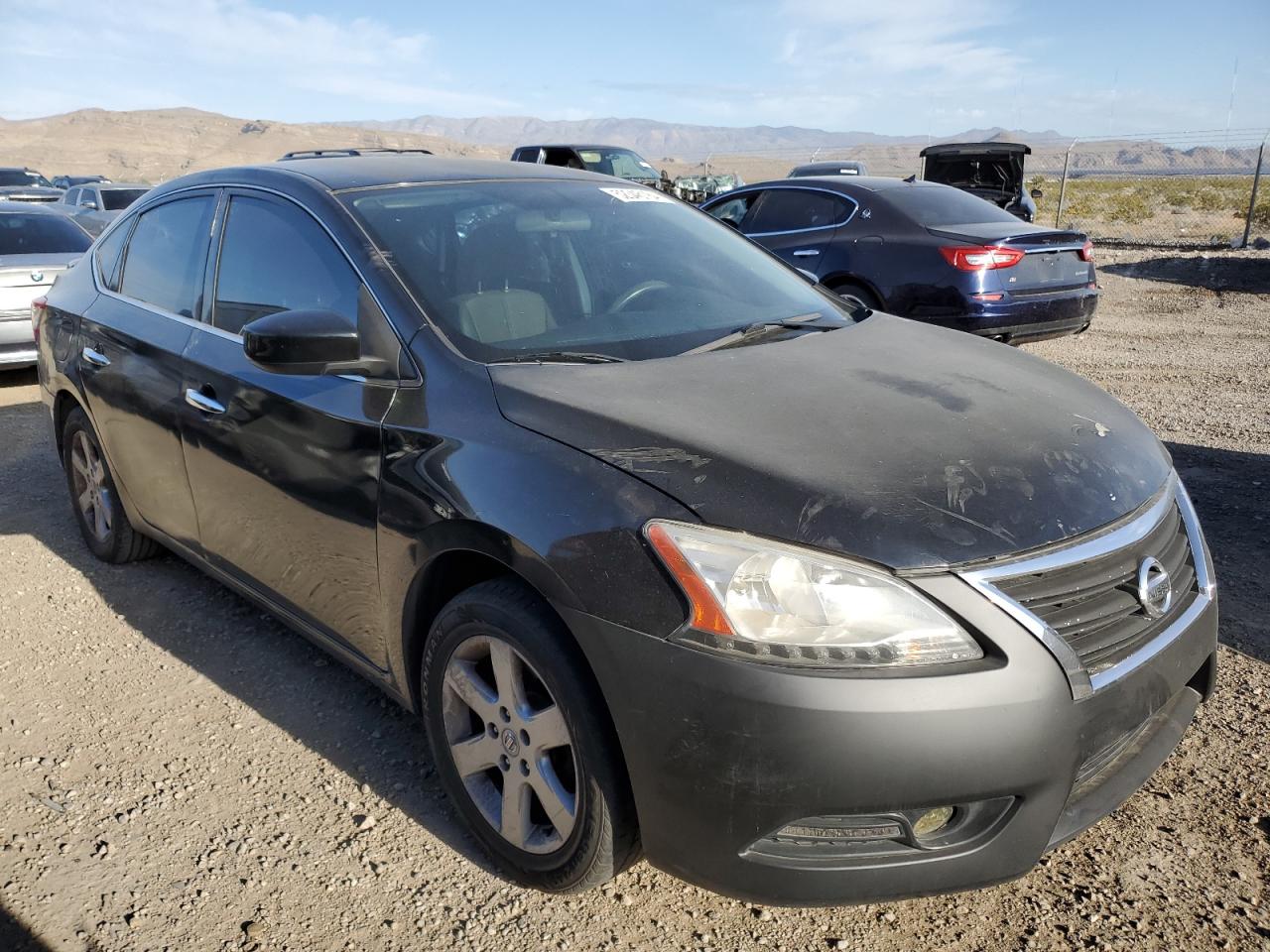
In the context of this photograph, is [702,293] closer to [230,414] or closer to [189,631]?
[230,414]

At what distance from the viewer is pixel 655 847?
2.06 meters

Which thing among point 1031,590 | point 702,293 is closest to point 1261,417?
point 702,293

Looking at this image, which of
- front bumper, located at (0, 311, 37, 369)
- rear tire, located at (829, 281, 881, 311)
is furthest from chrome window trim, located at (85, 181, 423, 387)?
rear tire, located at (829, 281, 881, 311)

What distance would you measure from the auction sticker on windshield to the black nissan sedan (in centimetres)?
19

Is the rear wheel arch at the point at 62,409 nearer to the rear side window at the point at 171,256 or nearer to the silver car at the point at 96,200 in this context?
the rear side window at the point at 171,256

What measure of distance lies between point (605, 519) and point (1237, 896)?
1.73 m

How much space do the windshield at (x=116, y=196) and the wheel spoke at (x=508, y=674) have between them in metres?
18.2

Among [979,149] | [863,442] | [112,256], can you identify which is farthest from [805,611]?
[979,149]

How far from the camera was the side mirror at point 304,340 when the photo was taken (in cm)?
255

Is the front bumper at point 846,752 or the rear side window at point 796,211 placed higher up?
the rear side window at point 796,211

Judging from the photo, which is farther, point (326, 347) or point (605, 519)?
point (326, 347)

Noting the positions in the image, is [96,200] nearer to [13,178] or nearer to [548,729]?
[13,178]

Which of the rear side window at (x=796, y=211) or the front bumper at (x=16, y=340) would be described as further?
the rear side window at (x=796, y=211)

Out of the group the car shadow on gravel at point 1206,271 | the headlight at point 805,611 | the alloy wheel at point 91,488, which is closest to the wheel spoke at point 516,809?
the headlight at point 805,611
